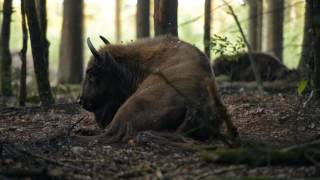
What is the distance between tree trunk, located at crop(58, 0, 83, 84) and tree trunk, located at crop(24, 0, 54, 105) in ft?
26.0

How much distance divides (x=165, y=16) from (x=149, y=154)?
3.75m

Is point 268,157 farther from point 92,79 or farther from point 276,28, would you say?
point 276,28

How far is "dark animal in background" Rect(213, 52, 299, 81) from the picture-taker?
1623 centimetres

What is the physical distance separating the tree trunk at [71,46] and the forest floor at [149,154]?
30.1ft

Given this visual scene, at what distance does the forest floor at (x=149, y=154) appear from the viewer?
5.64 m

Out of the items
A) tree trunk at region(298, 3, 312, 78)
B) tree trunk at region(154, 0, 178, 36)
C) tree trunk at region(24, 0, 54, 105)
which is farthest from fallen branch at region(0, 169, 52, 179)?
tree trunk at region(24, 0, 54, 105)

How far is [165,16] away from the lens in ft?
33.2

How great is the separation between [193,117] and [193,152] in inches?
28.3

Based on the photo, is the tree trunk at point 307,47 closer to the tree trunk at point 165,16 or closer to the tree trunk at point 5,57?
the tree trunk at point 165,16

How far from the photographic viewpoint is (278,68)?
54.4 feet

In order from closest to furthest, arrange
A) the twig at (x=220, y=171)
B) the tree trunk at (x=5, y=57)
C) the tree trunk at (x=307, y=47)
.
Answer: the twig at (x=220, y=171) → the tree trunk at (x=307, y=47) → the tree trunk at (x=5, y=57)

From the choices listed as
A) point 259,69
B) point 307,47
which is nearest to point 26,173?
point 307,47

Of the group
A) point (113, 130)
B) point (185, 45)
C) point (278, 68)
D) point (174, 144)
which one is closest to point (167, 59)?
point (185, 45)

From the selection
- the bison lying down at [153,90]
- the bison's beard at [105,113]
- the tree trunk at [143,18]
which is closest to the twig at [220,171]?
the bison lying down at [153,90]
